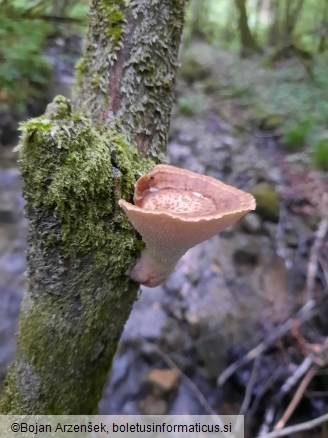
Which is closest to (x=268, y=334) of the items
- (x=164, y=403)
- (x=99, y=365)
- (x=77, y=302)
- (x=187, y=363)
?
(x=187, y=363)

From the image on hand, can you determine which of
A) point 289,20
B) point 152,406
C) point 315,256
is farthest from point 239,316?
point 289,20

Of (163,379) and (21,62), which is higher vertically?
(21,62)

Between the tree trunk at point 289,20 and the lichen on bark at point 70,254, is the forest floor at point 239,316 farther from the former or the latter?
the tree trunk at point 289,20

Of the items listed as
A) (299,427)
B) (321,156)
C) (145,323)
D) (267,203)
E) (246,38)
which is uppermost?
(246,38)

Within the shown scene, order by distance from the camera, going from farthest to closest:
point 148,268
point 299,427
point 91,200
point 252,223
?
1. point 252,223
2. point 299,427
3. point 148,268
4. point 91,200

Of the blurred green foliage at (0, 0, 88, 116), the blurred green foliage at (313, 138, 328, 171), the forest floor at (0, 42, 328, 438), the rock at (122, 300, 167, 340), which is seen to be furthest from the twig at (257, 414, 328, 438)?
the blurred green foliage at (0, 0, 88, 116)

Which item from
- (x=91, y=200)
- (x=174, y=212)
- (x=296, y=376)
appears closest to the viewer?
(x=174, y=212)

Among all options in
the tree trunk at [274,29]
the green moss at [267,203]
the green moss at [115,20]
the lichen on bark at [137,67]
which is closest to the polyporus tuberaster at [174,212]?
the lichen on bark at [137,67]

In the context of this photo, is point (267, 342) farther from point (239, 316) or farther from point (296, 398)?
point (296, 398)

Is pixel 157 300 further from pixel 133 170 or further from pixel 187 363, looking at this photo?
pixel 133 170
